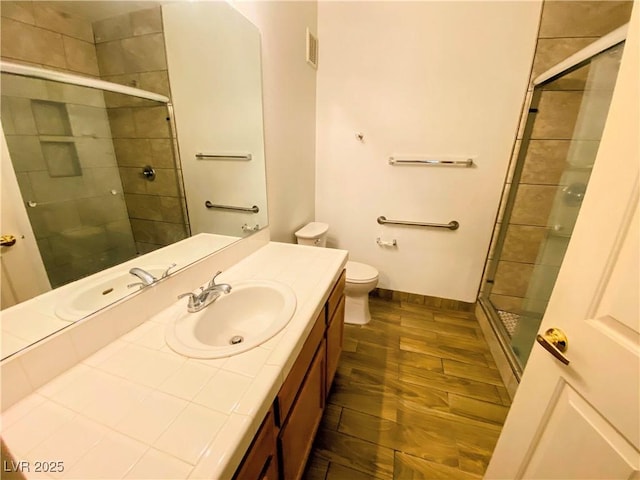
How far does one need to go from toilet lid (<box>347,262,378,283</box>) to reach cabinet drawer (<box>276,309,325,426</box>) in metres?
0.91

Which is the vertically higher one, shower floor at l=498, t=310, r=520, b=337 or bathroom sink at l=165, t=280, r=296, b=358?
bathroom sink at l=165, t=280, r=296, b=358

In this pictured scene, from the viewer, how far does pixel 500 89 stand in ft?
6.09

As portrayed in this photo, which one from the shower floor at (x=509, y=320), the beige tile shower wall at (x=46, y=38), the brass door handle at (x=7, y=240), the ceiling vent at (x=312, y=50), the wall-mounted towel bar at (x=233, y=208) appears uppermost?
the ceiling vent at (x=312, y=50)

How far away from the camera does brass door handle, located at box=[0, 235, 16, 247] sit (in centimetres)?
59

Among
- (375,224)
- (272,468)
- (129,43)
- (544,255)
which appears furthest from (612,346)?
(375,224)

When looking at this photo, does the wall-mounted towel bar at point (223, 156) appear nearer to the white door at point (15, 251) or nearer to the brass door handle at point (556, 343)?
the white door at point (15, 251)

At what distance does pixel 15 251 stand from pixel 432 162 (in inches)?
89.0

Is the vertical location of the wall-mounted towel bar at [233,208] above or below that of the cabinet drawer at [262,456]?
above

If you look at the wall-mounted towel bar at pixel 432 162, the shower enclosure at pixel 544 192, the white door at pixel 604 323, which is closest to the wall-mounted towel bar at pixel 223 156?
the wall-mounted towel bar at pixel 432 162

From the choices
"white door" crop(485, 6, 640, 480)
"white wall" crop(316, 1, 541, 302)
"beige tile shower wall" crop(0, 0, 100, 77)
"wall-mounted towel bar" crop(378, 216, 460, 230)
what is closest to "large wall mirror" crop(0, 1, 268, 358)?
A: "beige tile shower wall" crop(0, 0, 100, 77)

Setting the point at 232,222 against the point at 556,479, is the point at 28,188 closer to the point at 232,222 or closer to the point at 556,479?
the point at 232,222

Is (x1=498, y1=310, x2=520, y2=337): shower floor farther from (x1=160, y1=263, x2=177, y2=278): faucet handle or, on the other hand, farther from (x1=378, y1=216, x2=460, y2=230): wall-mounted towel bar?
(x1=160, y1=263, x2=177, y2=278): faucet handle

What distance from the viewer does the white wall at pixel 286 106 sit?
148 centimetres

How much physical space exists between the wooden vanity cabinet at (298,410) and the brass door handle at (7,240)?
718 millimetres
